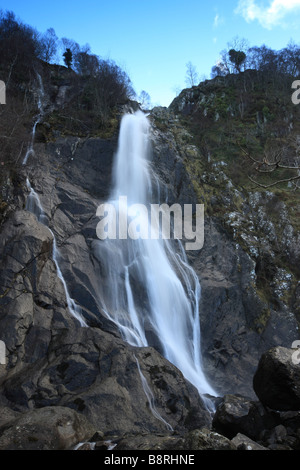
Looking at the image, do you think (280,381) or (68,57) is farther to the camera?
(68,57)

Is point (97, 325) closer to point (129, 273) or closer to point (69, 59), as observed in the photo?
point (129, 273)

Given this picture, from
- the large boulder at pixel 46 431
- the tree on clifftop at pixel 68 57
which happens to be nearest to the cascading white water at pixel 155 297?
the large boulder at pixel 46 431

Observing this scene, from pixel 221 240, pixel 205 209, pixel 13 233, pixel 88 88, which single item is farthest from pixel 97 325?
pixel 88 88

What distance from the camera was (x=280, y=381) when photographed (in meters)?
10.2

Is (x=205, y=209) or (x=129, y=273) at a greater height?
(x=205, y=209)

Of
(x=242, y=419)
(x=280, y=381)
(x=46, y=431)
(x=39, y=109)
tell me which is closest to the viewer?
(x=46, y=431)

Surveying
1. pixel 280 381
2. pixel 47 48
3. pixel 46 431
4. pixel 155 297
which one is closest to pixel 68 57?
pixel 47 48

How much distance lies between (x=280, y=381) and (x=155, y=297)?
7.63 m

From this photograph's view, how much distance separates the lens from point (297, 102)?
44188mm

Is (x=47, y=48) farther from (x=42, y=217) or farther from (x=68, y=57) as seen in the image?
(x=42, y=217)

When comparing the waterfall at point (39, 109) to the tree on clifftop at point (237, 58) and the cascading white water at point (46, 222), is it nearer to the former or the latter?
the cascading white water at point (46, 222)

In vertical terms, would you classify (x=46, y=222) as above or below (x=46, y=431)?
above

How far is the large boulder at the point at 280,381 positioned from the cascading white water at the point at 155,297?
10.2ft

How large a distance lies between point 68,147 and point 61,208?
6001 mm
